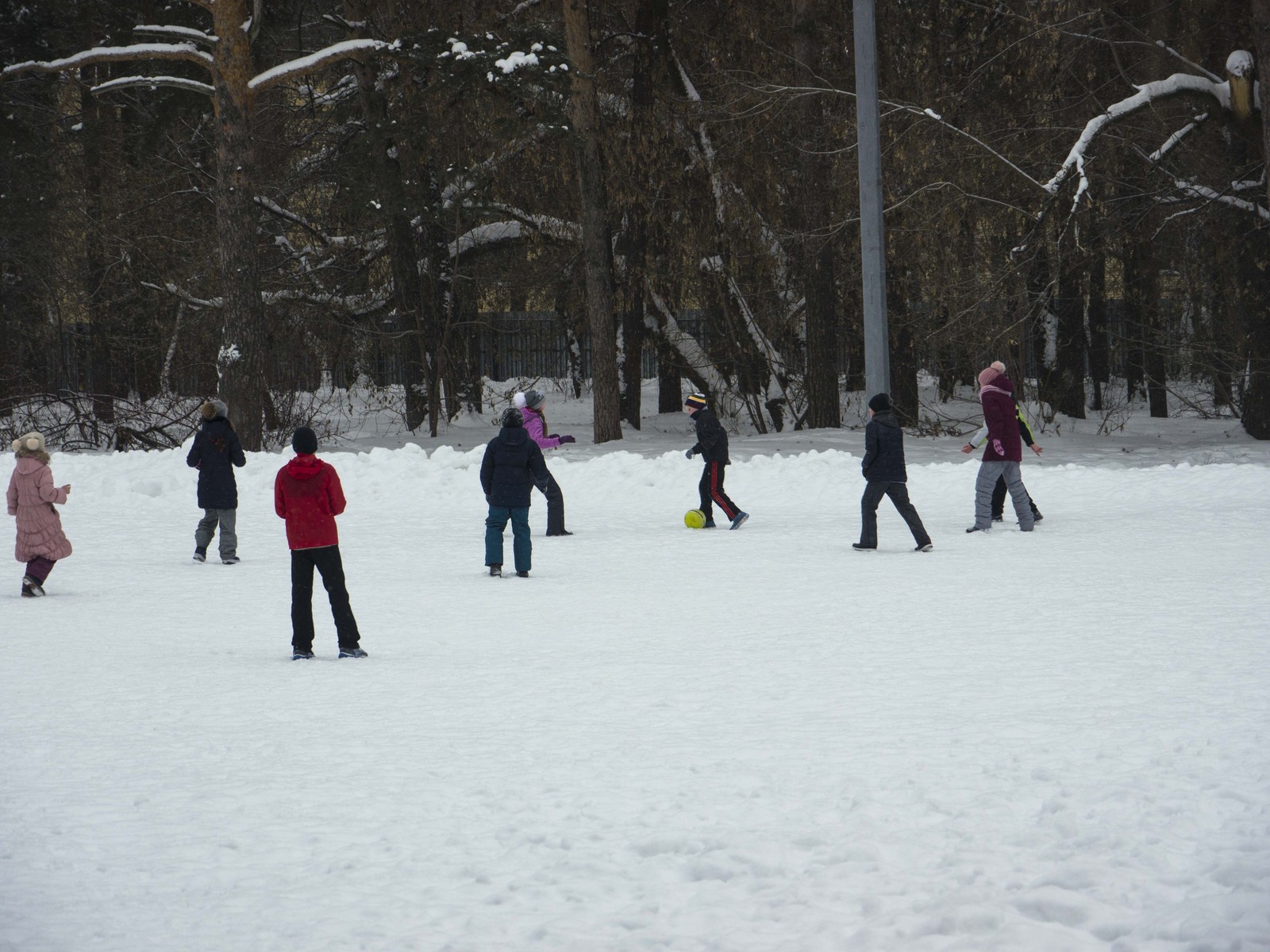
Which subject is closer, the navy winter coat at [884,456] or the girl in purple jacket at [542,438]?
the navy winter coat at [884,456]

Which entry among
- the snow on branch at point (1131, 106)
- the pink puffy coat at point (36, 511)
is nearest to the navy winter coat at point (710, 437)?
the pink puffy coat at point (36, 511)

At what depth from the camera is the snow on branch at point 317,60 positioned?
20.7 metres

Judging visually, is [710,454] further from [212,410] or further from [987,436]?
[212,410]

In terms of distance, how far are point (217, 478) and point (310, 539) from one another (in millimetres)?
4882

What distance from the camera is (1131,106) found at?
19125 mm

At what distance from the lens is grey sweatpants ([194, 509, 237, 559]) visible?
44.0ft

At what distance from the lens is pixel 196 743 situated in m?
6.33

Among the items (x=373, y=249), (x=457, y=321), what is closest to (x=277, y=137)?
(x=373, y=249)

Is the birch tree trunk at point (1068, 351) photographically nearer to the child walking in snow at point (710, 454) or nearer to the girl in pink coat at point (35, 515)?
the child walking in snow at point (710, 454)

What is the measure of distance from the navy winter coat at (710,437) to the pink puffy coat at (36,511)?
20.6ft

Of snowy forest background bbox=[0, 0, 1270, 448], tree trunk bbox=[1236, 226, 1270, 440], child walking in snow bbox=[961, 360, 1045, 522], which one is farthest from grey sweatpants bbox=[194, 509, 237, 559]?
tree trunk bbox=[1236, 226, 1270, 440]

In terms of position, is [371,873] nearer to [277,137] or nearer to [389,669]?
[389,669]

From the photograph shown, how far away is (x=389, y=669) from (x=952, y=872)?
4.43 meters

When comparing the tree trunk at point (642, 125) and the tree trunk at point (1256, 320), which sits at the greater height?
the tree trunk at point (642, 125)
